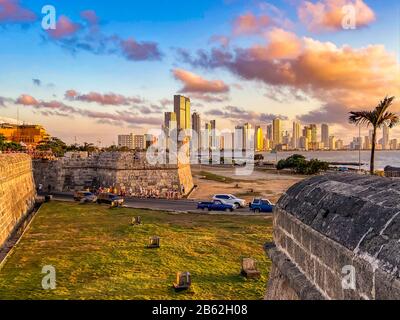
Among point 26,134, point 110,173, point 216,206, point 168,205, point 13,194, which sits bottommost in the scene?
point 168,205

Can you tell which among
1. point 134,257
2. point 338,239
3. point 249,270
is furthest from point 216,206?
point 338,239

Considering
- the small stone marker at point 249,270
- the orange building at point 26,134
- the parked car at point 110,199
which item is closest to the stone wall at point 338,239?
the small stone marker at point 249,270

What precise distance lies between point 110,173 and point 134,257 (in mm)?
28682

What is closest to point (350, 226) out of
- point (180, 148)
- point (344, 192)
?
point (344, 192)

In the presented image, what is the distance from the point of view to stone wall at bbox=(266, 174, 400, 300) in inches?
89.0

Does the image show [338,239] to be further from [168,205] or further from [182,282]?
[168,205]

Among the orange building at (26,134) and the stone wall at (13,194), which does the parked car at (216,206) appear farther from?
the orange building at (26,134)

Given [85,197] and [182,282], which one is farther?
[85,197]

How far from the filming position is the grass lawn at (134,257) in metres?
A: 12.2

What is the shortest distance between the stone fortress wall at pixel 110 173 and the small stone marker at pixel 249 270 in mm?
28797

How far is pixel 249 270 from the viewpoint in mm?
13648

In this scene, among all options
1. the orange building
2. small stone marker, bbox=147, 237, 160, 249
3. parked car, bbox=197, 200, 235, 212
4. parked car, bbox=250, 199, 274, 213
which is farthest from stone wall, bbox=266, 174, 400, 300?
Answer: the orange building
